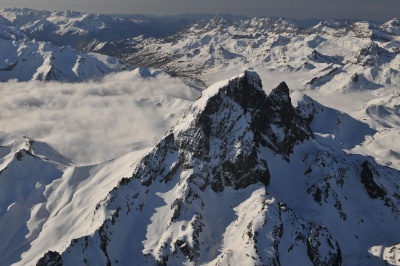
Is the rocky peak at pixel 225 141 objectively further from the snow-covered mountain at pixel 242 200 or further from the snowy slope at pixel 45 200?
the snowy slope at pixel 45 200

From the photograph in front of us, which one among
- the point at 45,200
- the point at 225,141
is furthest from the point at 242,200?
the point at 45,200

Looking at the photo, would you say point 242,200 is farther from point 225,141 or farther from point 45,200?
point 45,200

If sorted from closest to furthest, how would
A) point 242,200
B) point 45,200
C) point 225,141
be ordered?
point 242,200, point 225,141, point 45,200

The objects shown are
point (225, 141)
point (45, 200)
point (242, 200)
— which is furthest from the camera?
point (45, 200)

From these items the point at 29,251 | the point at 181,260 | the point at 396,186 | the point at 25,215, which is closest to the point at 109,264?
the point at 181,260

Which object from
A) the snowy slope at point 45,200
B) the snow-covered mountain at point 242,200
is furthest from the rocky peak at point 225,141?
the snowy slope at point 45,200

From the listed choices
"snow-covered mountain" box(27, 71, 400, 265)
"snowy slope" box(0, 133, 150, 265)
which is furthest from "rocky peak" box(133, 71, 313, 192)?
"snowy slope" box(0, 133, 150, 265)

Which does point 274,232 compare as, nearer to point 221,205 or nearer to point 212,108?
point 221,205

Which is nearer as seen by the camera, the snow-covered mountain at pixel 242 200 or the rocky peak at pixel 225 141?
the snow-covered mountain at pixel 242 200

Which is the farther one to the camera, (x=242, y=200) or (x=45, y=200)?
(x=45, y=200)
